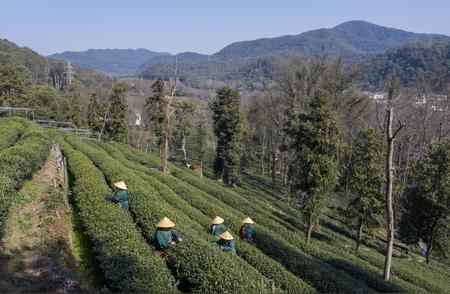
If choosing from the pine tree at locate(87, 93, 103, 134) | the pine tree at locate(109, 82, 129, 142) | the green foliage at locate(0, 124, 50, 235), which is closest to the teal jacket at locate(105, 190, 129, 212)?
the green foliage at locate(0, 124, 50, 235)

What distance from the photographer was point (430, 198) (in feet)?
85.0

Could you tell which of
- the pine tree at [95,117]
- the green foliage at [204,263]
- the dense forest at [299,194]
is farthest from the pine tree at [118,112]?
the green foliage at [204,263]

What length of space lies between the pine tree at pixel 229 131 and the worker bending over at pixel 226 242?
91.8 feet

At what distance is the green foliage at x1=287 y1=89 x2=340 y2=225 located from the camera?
77.2 feet

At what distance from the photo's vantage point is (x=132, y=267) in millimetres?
9516

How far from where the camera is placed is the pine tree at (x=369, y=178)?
24.3m

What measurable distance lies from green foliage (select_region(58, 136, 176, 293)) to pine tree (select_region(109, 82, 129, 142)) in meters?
37.2

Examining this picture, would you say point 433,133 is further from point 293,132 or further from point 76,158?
point 76,158

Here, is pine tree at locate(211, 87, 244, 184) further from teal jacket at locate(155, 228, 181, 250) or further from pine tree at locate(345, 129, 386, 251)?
teal jacket at locate(155, 228, 181, 250)

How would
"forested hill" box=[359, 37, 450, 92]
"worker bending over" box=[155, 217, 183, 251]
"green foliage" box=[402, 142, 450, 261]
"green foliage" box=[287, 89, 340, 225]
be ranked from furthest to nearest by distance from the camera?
1. "forested hill" box=[359, 37, 450, 92]
2. "green foliage" box=[402, 142, 450, 261]
3. "green foliage" box=[287, 89, 340, 225]
4. "worker bending over" box=[155, 217, 183, 251]

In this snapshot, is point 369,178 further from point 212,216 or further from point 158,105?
point 158,105

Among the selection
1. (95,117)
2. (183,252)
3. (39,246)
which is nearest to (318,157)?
(183,252)

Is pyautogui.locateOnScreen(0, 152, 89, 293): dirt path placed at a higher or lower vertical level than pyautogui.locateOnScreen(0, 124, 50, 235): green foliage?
lower

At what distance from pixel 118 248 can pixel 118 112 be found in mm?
45453
